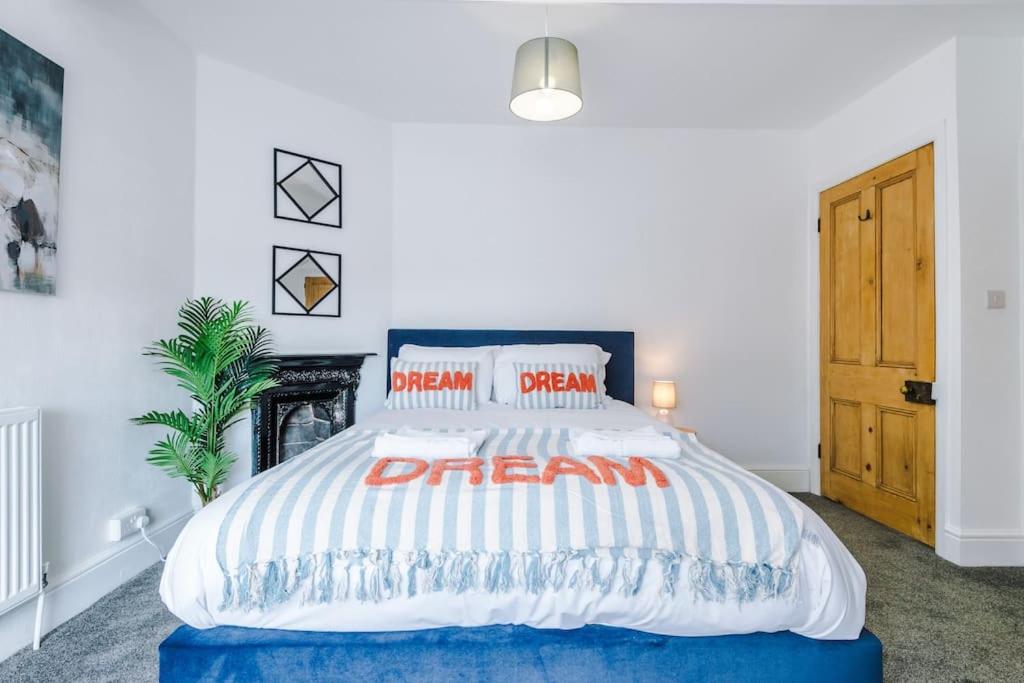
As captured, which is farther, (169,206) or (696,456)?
(169,206)

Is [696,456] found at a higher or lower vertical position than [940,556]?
higher

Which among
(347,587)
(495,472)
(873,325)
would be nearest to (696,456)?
(495,472)

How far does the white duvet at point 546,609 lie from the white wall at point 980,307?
1764 mm

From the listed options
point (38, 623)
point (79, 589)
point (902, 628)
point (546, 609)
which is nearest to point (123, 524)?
point (79, 589)

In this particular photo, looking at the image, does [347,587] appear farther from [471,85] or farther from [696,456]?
[471,85]

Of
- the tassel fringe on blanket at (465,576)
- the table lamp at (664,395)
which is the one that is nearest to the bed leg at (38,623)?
the tassel fringe on blanket at (465,576)

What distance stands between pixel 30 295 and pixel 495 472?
184 centimetres

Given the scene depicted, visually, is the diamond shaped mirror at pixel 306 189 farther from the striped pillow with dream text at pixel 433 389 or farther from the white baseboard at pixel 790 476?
the white baseboard at pixel 790 476

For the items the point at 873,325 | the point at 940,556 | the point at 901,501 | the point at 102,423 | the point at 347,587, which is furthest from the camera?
the point at 873,325

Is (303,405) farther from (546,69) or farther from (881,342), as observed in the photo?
(881,342)

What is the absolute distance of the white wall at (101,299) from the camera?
1.89 metres

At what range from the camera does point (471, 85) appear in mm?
3051

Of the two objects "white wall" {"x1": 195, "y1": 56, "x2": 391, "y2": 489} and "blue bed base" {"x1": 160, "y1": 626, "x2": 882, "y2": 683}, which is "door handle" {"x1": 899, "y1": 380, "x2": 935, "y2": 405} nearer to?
"blue bed base" {"x1": 160, "y1": 626, "x2": 882, "y2": 683}

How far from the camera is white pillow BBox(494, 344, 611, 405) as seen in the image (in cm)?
309
